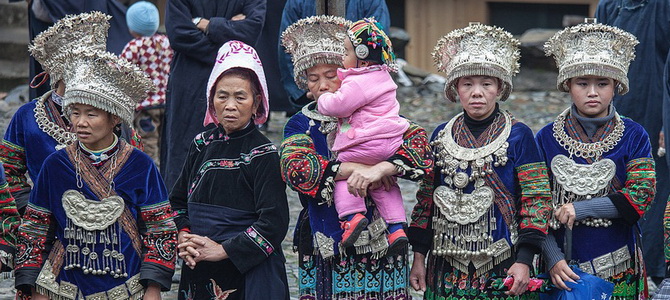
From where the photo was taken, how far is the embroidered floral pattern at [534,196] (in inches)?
197

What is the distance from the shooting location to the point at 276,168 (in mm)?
4969

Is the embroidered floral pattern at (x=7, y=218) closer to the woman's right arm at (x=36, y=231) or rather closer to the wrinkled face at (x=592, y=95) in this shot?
the woman's right arm at (x=36, y=231)

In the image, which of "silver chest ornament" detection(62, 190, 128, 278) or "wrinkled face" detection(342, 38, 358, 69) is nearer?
"silver chest ornament" detection(62, 190, 128, 278)

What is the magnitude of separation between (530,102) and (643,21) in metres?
6.60

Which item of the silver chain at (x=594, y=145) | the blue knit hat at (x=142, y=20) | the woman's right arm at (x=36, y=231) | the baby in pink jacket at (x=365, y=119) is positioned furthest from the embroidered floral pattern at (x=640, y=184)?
the blue knit hat at (x=142, y=20)

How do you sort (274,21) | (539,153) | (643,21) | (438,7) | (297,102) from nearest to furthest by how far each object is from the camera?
1. (539,153)
2. (643,21)
3. (297,102)
4. (274,21)
5. (438,7)

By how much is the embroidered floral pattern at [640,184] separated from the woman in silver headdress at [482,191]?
397 millimetres

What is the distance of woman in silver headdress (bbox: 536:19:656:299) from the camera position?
5129 mm

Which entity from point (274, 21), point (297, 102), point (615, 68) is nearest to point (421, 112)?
point (274, 21)

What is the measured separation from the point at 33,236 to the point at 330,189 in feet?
4.10

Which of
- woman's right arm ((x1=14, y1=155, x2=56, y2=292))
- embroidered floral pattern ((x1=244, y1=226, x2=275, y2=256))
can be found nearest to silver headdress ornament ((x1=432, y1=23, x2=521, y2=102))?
embroidered floral pattern ((x1=244, y1=226, x2=275, y2=256))

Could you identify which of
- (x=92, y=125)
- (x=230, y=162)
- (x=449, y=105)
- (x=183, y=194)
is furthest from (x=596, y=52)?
(x=449, y=105)

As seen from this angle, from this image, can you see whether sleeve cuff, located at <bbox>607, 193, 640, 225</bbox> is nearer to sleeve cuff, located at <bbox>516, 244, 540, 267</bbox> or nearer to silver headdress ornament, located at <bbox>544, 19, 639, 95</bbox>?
sleeve cuff, located at <bbox>516, 244, 540, 267</bbox>

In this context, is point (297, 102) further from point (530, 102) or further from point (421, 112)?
point (530, 102)
